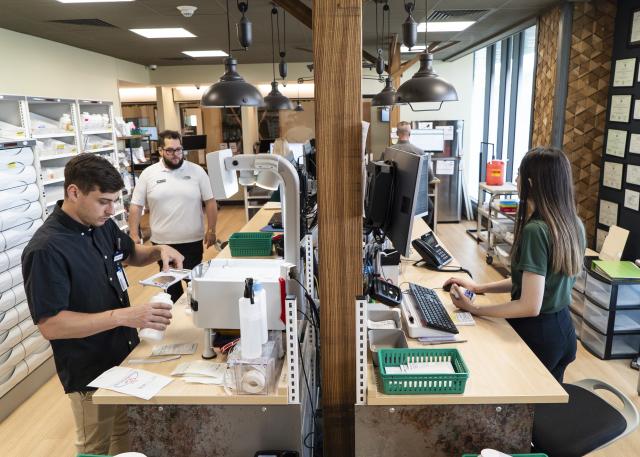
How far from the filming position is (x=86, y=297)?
212 centimetres

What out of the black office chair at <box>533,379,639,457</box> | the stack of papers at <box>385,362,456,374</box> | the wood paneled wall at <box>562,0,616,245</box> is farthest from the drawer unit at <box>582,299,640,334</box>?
the stack of papers at <box>385,362,456,374</box>

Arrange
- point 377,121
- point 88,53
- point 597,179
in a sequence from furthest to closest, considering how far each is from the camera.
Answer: point 377,121
point 88,53
point 597,179

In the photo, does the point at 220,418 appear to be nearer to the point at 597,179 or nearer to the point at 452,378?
the point at 452,378

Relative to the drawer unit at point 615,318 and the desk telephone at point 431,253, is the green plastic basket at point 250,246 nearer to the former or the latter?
the desk telephone at point 431,253

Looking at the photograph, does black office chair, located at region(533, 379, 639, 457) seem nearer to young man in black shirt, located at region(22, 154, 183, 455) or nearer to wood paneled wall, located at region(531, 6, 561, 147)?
young man in black shirt, located at region(22, 154, 183, 455)

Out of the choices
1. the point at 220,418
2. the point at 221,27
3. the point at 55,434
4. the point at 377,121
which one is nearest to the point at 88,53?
the point at 221,27

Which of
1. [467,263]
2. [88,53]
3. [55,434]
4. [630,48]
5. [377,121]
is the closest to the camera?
[55,434]

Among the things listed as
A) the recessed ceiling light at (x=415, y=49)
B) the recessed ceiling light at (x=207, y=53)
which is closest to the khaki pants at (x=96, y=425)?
the recessed ceiling light at (x=207, y=53)

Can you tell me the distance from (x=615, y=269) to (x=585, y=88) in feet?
7.18

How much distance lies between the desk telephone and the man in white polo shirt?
5.69 feet

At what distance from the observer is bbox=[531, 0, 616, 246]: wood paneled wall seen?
4879 mm

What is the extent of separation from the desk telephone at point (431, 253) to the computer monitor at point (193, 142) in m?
7.46

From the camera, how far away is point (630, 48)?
4492 mm

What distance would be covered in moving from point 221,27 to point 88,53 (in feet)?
9.28
